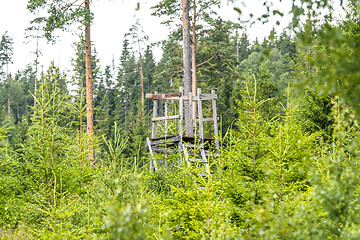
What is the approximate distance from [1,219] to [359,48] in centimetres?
595

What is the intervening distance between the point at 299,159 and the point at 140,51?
102 ft

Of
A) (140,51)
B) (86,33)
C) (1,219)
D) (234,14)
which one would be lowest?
(1,219)

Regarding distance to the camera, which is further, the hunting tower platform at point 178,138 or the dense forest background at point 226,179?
the hunting tower platform at point 178,138

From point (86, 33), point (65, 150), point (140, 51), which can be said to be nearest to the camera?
point (65, 150)

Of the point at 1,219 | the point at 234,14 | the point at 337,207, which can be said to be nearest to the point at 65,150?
the point at 1,219

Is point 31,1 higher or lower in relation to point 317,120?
higher

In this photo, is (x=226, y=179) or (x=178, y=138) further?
(x=178, y=138)

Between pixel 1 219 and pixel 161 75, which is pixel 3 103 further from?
pixel 1 219

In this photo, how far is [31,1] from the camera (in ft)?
39.0

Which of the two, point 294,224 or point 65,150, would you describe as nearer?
point 294,224

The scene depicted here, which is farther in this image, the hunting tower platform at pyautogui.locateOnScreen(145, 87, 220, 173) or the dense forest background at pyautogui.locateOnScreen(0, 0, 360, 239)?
the hunting tower platform at pyautogui.locateOnScreen(145, 87, 220, 173)

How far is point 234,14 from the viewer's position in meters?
3.02

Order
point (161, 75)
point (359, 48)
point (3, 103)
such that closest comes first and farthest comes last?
1. point (359, 48)
2. point (161, 75)
3. point (3, 103)

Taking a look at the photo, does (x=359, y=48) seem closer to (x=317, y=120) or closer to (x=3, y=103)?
(x=317, y=120)
